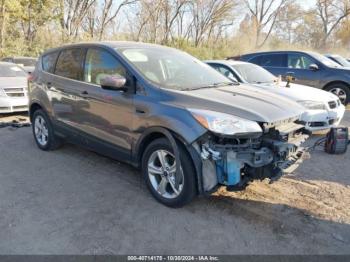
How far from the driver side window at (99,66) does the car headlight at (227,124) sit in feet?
4.36

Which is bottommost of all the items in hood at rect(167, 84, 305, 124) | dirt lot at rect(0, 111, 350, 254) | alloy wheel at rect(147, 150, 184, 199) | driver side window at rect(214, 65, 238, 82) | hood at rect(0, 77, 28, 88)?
dirt lot at rect(0, 111, 350, 254)

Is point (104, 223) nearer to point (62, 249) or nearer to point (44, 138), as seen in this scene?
point (62, 249)

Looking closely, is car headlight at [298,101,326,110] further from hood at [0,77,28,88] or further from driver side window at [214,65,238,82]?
hood at [0,77,28,88]

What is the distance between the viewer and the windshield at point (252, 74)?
26.1 ft

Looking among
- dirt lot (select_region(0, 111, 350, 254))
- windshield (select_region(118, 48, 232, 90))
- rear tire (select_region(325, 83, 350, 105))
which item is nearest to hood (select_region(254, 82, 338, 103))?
dirt lot (select_region(0, 111, 350, 254))

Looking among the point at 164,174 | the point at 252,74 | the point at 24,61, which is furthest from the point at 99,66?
the point at 24,61

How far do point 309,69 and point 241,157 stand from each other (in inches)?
308

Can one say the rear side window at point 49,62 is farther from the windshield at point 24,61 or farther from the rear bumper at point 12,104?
the windshield at point 24,61

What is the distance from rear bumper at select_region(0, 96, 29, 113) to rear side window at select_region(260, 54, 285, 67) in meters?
7.02

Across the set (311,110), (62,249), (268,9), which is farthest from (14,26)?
(268,9)

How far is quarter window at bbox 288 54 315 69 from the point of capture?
1038 centimetres

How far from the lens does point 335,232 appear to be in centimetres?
338

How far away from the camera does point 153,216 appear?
3648mm

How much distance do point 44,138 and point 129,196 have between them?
2.55 m
